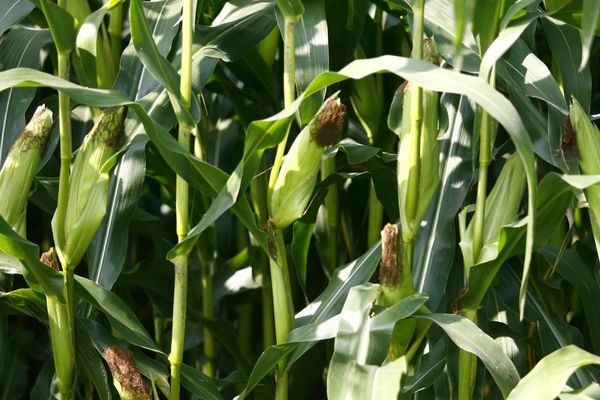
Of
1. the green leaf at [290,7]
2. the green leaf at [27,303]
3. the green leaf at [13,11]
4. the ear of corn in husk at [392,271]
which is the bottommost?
the green leaf at [27,303]

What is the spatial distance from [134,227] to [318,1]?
0.55m

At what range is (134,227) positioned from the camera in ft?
5.27

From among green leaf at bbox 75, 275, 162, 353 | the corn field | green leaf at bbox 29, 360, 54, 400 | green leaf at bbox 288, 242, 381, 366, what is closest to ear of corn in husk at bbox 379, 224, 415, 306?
the corn field

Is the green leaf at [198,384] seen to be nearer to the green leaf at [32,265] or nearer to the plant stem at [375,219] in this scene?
the green leaf at [32,265]

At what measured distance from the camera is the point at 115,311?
4.03ft

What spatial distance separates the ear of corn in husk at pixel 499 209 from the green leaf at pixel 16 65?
69 cm

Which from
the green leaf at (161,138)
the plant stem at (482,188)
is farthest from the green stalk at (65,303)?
the plant stem at (482,188)

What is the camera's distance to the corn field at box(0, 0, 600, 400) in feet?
3.49

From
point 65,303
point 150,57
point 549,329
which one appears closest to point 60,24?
point 150,57

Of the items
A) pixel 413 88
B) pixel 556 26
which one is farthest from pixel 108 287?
pixel 556 26

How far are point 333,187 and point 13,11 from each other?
59 cm

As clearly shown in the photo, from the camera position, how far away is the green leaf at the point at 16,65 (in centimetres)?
140

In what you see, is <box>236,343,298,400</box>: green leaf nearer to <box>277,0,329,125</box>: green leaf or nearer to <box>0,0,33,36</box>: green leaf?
<box>277,0,329,125</box>: green leaf

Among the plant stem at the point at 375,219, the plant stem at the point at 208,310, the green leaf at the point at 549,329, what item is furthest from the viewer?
the plant stem at the point at 208,310
